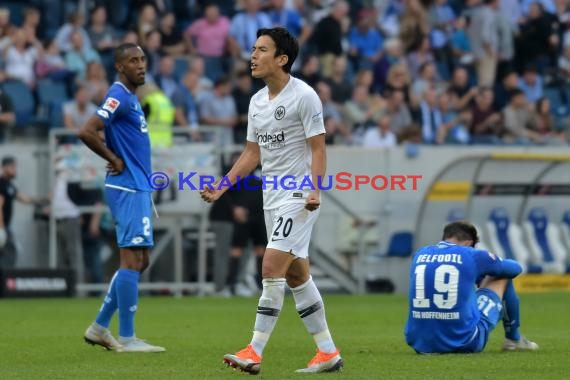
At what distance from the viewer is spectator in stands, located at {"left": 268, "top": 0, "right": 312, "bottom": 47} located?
2450 cm

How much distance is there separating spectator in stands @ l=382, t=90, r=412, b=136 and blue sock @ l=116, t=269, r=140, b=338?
12.8 metres

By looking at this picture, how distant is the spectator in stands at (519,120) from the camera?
24344 millimetres

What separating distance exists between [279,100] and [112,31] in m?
14.0

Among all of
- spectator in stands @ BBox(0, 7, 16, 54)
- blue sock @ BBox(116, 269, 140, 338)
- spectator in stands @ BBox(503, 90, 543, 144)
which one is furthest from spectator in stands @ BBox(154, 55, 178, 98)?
blue sock @ BBox(116, 269, 140, 338)

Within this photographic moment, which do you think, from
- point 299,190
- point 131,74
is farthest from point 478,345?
point 131,74

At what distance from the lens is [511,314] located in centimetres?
1093

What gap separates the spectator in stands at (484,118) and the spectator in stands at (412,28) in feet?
5.45

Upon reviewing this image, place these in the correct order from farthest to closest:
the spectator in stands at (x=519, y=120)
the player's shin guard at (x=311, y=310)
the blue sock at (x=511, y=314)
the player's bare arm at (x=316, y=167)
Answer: the spectator in stands at (x=519, y=120)
the blue sock at (x=511, y=314)
the player's shin guard at (x=311, y=310)
the player's bare arm at (x=316, y=167)

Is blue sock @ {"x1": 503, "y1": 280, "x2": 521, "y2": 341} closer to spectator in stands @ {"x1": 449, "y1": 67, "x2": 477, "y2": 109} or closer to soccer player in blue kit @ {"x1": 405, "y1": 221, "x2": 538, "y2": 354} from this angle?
soccer player in blue kit @ {"x1": 405, "y1": 221, "x2": 538, "y2": 354}

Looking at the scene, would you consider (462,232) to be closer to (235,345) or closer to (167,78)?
(235,345)

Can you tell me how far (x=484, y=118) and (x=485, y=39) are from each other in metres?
2.24

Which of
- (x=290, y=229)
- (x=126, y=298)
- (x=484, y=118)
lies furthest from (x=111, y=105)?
(x=484, y=118)

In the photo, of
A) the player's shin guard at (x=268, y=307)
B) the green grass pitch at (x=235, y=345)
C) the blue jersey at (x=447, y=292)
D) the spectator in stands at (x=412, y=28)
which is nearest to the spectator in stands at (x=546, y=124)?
the spectator in stands at (x=412, y=28)

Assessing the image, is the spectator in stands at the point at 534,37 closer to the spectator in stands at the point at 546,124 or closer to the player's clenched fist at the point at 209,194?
the spectator in stands at the point at 546,124
